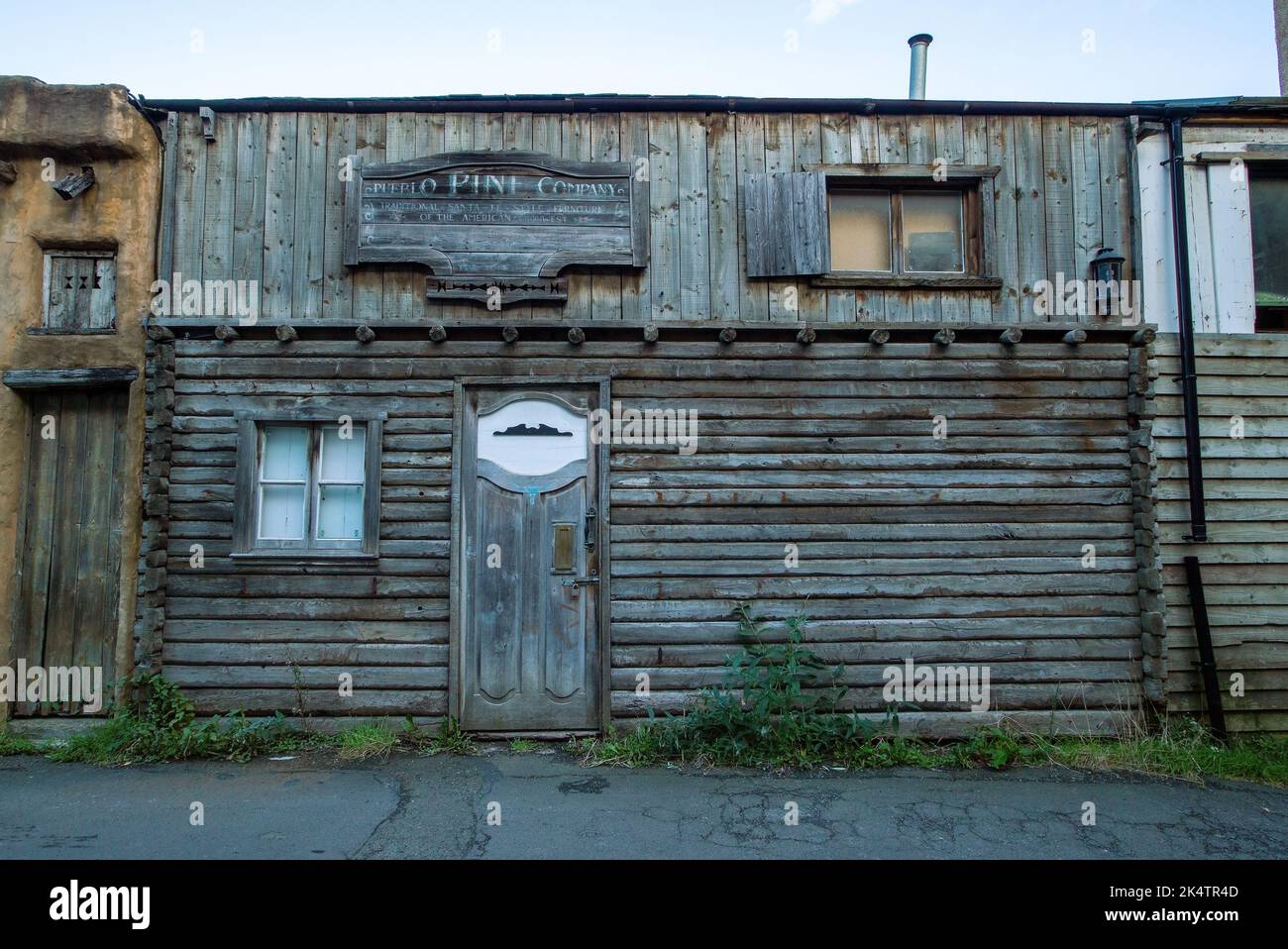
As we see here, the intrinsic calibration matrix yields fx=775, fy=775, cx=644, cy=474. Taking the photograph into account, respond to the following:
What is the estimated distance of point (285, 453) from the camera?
6438mm

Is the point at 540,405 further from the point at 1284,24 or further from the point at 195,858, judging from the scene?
the point at 1284,24

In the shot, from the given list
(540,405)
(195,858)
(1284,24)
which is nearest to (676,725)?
(540,405)

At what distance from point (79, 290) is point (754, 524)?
6037 mm

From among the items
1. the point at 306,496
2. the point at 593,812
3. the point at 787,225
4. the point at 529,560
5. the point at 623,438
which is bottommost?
the point at 593,812

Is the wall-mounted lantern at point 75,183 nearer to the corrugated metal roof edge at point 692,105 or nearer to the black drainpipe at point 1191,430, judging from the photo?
the corrugated metal roof edge at point 692,105

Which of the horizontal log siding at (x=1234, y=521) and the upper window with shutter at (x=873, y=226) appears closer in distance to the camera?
the horizontal log siding at (x=1234, y=521)

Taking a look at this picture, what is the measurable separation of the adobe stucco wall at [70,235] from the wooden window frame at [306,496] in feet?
2.97

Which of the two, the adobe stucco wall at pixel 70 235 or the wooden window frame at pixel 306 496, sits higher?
the adobe stucco wall at pixel 70 235

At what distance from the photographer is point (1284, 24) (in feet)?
31.5

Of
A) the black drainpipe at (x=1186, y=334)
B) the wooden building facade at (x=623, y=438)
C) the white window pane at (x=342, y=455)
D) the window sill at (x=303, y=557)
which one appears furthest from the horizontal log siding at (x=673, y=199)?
the window sill at (x=303, y=557)

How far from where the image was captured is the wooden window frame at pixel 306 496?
6.23 meters

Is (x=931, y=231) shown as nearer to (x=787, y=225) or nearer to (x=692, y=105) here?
(x=787, y=225)

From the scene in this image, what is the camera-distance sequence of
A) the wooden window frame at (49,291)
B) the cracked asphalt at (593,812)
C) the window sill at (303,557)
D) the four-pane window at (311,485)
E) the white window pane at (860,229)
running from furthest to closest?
1. the white window pane at (860,229)
2. the wooden window frame at (49,291)
3. the four-pane window at (311,485)
4. the window sill at (303,557)
5. the cracked asphalt at (593,812)

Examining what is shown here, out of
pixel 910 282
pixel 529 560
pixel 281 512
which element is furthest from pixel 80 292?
pixel 910 282
